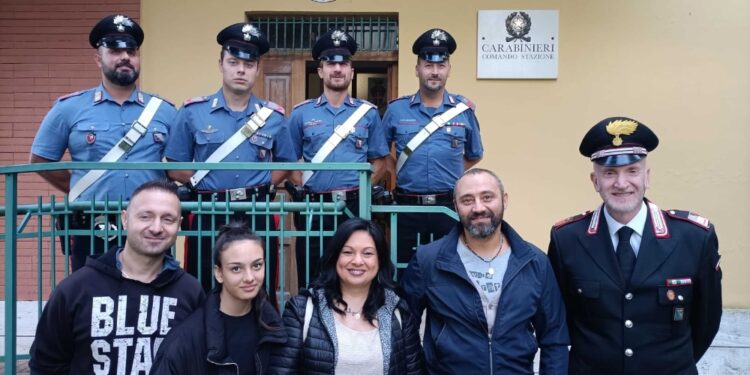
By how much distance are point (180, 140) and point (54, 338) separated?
1.78 meters

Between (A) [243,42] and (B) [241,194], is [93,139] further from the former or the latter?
(A) [243,42]

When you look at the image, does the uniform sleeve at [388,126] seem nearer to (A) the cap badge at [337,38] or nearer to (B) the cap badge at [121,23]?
(A) the cap badge at [337,38]

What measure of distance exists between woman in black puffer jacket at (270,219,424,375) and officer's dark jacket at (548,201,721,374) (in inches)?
28.5

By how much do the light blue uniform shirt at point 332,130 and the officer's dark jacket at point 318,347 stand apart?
77.9 inches

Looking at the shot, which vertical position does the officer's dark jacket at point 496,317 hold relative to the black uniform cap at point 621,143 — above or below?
below

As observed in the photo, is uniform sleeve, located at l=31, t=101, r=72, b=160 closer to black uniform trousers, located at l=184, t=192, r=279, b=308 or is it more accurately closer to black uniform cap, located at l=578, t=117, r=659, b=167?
black uniform trousers, located at l=184, t=192, r=279, b=308

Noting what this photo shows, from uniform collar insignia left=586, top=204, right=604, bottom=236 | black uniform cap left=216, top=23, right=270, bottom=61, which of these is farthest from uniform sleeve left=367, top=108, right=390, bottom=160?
uniform collar insignia left=586, top=204, right=604, bottom=236

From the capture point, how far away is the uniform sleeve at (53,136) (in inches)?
167


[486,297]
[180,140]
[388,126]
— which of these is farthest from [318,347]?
[388,126]

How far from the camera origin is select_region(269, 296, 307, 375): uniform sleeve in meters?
2.83

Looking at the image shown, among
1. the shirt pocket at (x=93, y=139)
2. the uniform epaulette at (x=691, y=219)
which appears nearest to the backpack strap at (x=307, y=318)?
the uniform epaulette at (x=691, y=219)

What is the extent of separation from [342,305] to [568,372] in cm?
103

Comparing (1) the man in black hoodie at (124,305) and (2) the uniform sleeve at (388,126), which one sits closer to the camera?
(1) the man in black hoodie at (124,305)

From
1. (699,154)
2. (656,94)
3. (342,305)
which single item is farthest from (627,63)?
(342,305)
